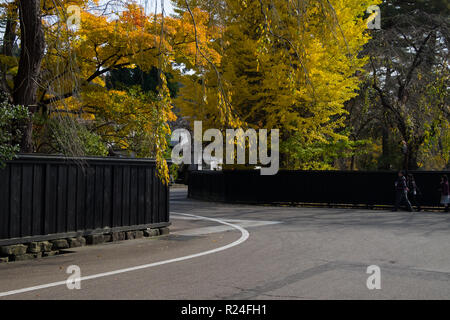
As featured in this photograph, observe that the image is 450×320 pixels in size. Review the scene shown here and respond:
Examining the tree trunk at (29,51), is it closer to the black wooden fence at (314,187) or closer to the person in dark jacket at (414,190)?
the black wooden fence at (314,187)

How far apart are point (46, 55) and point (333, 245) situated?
7.78 m

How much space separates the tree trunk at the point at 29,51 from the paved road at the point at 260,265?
3.60 metres

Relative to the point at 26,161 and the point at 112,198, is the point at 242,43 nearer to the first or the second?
the point at 112,198

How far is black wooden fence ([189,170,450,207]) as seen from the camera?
75.9 ft

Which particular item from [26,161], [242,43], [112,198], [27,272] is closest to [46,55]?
[26,161]

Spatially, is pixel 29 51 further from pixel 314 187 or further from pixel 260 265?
pixel 314 187

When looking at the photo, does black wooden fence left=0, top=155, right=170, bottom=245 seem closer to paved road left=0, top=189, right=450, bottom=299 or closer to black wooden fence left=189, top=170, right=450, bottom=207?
paved road left=0, top=189, right=450, bottom=299

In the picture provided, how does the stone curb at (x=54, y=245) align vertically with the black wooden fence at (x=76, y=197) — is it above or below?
below

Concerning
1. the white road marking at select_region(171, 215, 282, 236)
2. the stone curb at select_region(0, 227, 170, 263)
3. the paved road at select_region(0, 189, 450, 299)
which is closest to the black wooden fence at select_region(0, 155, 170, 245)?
the stone curb at select_region(0, 227, 170, 263)

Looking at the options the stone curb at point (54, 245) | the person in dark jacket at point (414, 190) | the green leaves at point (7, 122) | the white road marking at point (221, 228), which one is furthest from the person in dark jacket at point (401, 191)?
the green leaves at point (7, 122)

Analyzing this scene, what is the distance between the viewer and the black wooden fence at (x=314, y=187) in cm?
2314

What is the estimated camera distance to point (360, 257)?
990 cm

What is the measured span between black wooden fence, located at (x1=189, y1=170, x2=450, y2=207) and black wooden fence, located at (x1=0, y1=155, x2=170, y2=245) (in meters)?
12.2
